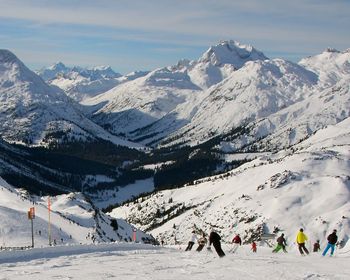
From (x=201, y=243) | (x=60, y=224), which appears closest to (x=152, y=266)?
(x=201, y=243)

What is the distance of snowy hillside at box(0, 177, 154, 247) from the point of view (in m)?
106

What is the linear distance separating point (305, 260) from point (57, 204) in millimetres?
132768

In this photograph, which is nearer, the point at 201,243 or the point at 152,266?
the point at 152,266

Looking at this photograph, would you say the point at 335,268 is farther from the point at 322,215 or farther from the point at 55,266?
the point at 322,215

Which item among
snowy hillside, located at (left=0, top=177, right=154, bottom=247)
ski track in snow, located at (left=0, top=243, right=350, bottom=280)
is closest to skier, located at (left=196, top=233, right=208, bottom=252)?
ski track in snow, located at (left=0, top=243, right=350, bottom=280)

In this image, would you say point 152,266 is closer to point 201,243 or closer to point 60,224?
point 201,243

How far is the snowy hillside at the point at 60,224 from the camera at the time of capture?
10562 centimetres

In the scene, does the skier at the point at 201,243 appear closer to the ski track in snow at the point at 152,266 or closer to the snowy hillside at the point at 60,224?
the ski track in snow at the point at 152,266

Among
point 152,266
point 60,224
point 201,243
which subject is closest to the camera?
point 152,266

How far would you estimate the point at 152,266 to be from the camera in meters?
42.3

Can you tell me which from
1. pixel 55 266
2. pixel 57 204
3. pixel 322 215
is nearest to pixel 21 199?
pixel 57 204

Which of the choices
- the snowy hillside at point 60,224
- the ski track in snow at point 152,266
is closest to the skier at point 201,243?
the ski track in snow at point 152,266

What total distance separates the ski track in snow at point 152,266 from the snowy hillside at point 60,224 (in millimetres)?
30527

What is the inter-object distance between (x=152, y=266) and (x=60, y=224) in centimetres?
8995
